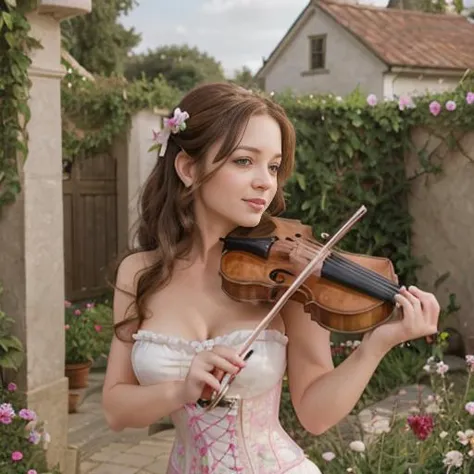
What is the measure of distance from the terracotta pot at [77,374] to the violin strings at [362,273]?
4218mm

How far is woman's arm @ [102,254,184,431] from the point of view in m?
1.58

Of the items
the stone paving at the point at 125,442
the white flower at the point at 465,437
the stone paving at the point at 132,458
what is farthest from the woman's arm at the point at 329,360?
the stone paving at the point at 132,458

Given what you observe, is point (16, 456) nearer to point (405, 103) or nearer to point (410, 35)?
point (405, 103)

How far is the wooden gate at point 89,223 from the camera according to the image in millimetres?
8211

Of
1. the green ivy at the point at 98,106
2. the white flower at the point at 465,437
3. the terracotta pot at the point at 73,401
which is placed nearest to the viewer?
the white flower at the point at 465,437

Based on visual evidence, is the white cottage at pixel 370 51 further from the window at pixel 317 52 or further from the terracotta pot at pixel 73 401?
the terracotta pot at pixel 73 401

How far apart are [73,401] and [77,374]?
1.02 ft

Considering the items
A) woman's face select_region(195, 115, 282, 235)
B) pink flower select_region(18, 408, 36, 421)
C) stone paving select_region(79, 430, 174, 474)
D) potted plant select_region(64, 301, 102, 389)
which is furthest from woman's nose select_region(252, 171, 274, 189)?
potted plant select_region(64, 301, 102, 389)

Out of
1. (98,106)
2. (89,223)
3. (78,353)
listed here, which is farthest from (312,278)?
(89,223)

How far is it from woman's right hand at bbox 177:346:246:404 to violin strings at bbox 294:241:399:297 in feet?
1.12

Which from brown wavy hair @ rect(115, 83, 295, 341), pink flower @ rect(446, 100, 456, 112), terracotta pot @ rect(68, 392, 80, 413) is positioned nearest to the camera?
brown wavy hair @ rect(115, 83, 295, 341)

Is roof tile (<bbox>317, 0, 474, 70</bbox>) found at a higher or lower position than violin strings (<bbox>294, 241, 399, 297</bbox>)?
higher

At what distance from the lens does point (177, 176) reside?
1840mm

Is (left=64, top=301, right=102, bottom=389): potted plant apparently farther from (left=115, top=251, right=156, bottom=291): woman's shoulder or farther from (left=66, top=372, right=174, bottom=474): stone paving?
(left=115, top=251, right=156, bottom=291): woman's shoulder
